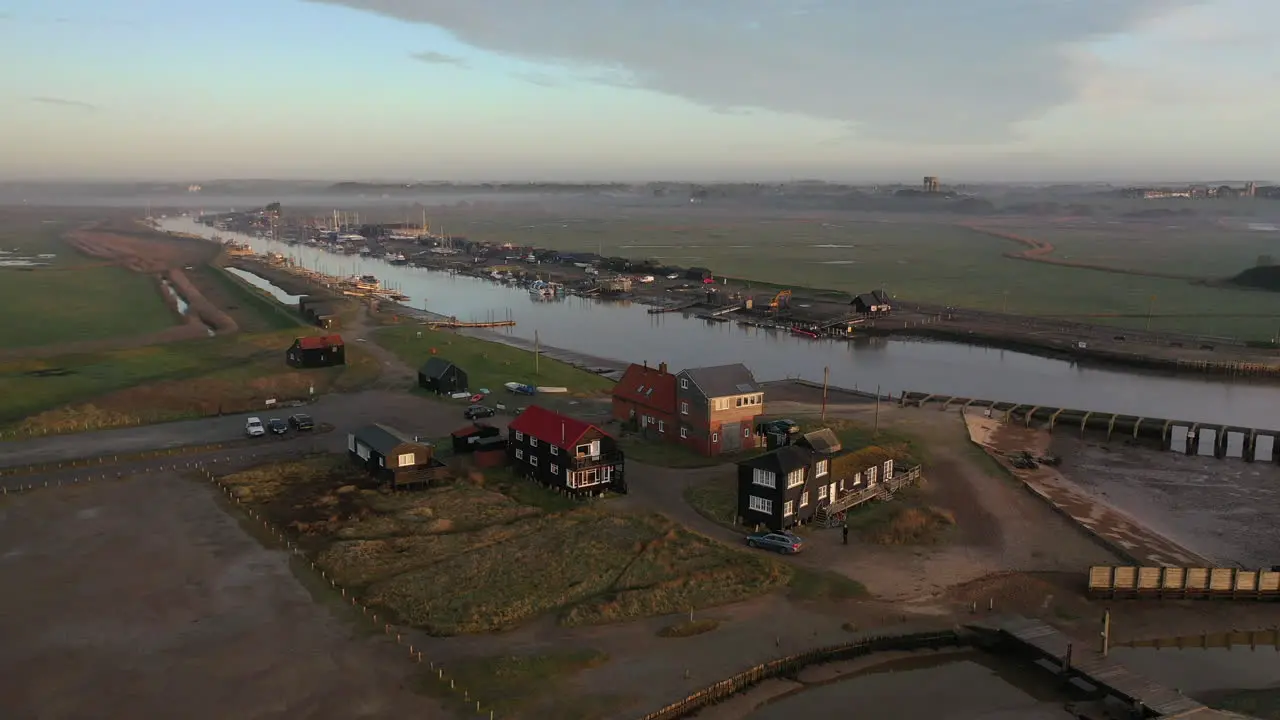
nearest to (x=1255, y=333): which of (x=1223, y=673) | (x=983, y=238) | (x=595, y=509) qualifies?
(x=1223, y=673)

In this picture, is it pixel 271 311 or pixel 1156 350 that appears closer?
pixel 1156 350

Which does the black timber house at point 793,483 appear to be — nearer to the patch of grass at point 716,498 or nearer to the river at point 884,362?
the patch of grass at point 716,498

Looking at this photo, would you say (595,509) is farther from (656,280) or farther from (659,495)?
(656,280)

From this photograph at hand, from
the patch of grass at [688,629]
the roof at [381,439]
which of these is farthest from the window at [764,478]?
the roof at [381,439]

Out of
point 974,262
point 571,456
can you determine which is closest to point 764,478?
point 571,456

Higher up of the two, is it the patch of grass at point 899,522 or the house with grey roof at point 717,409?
the house with grey roof at point 717,409

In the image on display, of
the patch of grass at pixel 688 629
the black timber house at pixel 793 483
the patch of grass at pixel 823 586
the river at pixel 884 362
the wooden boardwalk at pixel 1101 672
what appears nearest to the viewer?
the wooden boardwalk at pixel 1101 672

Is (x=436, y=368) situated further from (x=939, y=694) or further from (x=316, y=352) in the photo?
(x=939, y=694)
